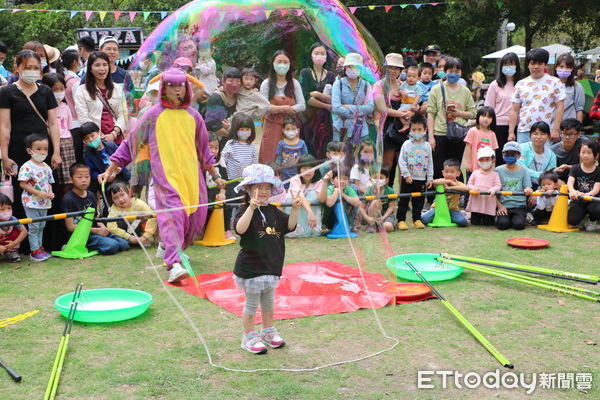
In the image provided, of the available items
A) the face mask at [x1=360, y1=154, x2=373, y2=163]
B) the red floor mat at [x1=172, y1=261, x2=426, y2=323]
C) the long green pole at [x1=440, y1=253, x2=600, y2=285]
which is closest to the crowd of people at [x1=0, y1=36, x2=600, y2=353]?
the face mask at [x1=360, y1=154, x2=373, y2=163]

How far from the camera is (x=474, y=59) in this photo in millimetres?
29906

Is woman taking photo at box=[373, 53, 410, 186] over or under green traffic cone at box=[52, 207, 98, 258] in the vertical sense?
over

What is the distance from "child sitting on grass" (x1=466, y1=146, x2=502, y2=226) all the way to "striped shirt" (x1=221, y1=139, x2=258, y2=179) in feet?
11.5

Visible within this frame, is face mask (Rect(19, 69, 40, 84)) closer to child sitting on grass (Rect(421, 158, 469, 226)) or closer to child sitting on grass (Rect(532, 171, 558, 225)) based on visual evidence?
child sitting on grass (Rect(421, 158, 469, 226))

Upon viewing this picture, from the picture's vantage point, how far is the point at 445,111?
8.41m

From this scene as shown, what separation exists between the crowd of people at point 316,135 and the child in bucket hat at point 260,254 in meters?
0.33

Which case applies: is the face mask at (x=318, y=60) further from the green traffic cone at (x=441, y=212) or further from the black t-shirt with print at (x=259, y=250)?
the green traffic cone at (x=441, y=212)

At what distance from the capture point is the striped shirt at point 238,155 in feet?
17.2

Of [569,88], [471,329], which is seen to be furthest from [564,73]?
[471,329]

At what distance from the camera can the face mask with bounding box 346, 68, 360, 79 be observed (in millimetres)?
5148

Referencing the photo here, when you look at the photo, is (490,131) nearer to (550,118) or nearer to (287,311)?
(550,118)

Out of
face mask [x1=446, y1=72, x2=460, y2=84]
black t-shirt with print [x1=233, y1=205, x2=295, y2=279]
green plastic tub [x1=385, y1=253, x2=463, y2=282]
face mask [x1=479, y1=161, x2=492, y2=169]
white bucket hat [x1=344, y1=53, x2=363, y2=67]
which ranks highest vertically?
face mask [x1=446, y1=72, x2=460, y2=84]

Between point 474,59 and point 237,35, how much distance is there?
2649 centimetres

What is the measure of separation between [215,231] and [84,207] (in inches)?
51.0
